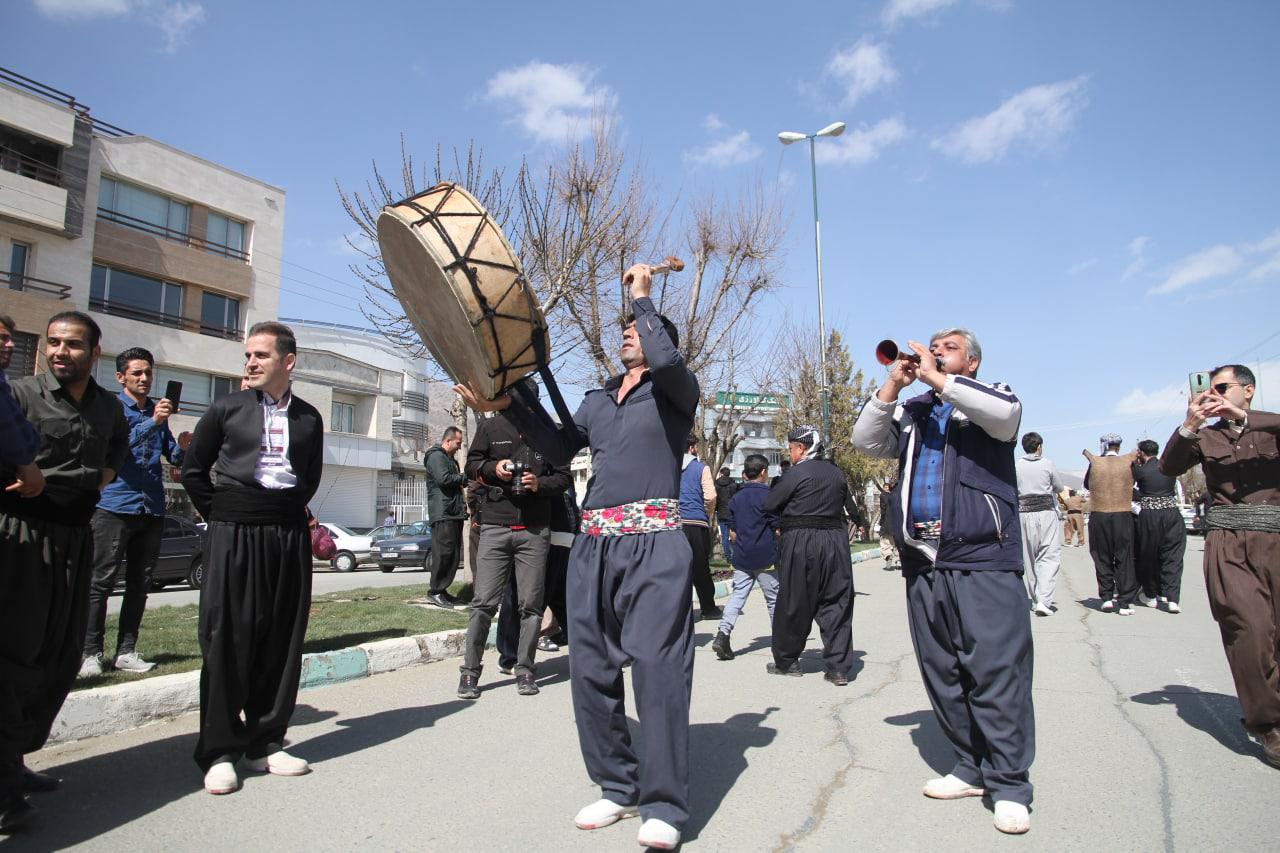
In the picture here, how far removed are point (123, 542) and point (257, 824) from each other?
3.21m

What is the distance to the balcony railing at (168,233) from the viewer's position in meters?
25.2

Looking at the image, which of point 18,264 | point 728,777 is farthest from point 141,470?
point 18,264

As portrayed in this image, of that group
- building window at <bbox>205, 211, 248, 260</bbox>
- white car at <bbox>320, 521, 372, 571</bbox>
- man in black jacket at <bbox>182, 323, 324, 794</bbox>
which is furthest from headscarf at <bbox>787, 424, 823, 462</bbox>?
building window at <bbox>205, 211, 248, 260</bbox>

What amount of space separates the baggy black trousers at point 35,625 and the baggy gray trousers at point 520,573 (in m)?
2.59

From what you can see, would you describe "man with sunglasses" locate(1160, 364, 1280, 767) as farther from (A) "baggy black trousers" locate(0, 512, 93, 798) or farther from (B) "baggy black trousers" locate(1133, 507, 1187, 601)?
(B) "baggy black trousers" locate(1133, 507, 1187, 601)

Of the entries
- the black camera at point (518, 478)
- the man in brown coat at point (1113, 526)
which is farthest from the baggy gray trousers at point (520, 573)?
the man in brown coat at point (1113, 526)

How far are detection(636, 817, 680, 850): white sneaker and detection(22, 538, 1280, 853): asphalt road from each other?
→ 0.19m

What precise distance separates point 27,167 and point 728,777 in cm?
2757

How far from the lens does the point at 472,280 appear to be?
134 inches

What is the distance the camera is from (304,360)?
1453 inches

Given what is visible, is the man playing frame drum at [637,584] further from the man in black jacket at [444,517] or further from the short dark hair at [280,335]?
the man in black jacket at [444,517]

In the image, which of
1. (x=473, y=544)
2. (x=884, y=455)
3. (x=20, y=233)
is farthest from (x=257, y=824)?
(x=20, y=233)

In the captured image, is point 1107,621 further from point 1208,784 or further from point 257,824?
point 257,824

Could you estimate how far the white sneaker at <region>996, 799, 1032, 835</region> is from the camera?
3254mm
